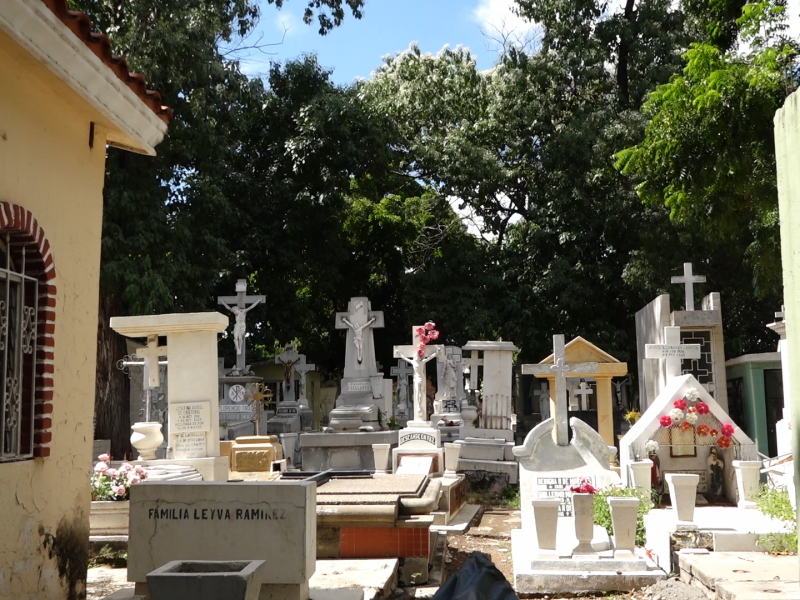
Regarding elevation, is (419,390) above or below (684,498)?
above

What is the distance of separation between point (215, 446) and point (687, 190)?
775 cm

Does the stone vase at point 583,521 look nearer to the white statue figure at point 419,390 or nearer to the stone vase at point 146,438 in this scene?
the stone vase at point 146,438

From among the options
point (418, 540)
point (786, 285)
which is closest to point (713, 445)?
point (418, 540)

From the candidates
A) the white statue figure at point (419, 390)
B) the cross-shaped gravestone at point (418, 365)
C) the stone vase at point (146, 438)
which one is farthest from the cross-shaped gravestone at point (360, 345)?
the stone vase at point (146, 438)

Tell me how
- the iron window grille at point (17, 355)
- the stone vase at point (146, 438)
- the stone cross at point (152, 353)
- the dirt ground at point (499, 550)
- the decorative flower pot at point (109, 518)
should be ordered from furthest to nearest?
the stone cross at point (152, 353) → the stone vase at point (146, 438) → the decorative flower pot at point (109, 518) → the dirt ground at point (499, 550) → the iron window grille at point (17, 355)

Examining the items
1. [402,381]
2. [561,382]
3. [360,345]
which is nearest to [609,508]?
[561,382]

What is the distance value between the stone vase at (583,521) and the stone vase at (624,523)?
0.77 feet

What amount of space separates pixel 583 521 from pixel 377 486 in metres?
2.11

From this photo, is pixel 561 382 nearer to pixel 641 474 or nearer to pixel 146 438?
pixel 641 474

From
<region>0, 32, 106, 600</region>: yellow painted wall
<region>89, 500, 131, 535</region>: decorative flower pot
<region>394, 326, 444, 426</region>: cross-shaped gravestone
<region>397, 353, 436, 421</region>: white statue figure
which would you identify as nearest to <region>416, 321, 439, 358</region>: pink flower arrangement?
<region>394, 326, 444, 426</region>: cross-shaped gravestone

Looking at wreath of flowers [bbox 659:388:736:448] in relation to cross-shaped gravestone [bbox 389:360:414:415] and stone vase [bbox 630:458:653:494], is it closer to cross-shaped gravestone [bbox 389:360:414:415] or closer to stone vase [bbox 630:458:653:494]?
stone vase [bbox 630:458:653:494]

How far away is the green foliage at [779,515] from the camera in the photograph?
7.65 meters

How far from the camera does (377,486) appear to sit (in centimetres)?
880

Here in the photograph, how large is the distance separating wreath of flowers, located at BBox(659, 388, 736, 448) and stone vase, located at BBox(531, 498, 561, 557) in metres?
3.81
